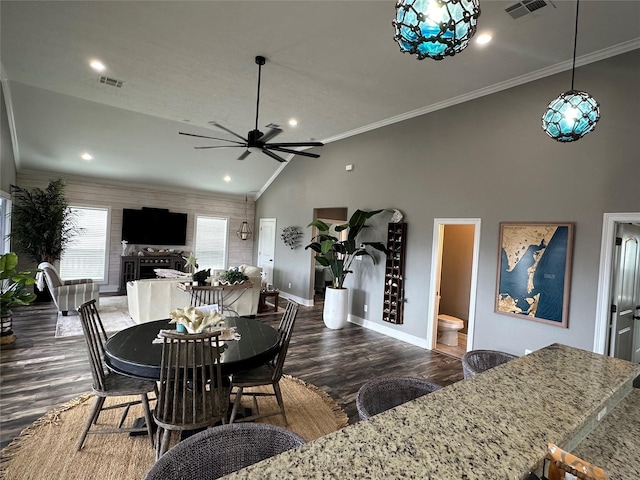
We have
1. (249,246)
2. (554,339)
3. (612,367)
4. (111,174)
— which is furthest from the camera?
(249,246)

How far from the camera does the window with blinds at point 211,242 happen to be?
9680mm

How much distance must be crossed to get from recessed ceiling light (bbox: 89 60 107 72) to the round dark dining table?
3481mm

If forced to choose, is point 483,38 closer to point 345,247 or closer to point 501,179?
point 501,179

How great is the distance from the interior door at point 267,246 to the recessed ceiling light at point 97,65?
5.41m

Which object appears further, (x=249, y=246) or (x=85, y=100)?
(x=249, y=246)

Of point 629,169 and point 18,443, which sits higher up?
point 629,169

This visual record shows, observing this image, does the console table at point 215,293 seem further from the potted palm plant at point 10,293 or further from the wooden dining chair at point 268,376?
the wooden dining chair at point 268,376

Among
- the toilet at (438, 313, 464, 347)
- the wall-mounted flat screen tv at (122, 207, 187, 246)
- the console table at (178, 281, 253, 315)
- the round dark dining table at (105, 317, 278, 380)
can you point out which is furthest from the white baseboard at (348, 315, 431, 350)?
the wall-mounted flat screen tv at (122, 207, 187, 246)

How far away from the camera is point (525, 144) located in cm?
402

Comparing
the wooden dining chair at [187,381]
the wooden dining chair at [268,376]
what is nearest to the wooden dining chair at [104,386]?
the wooden dining chair at [187,381]

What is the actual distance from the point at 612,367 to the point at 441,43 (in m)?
1.75

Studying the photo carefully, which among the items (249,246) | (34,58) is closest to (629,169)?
(34,58)

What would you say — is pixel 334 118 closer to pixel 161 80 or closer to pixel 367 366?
pixel 161 80

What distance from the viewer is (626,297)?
356cm
